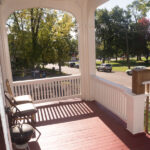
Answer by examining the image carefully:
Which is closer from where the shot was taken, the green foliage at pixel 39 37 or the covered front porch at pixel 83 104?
the covered front porch at pixel 83 104

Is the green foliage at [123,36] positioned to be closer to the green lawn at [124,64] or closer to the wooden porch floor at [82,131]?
the green lawn at [124,64]

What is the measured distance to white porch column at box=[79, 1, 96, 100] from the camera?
393 centimetres

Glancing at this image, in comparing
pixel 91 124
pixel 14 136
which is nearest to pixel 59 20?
pixel 91 124

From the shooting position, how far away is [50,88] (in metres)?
4.19

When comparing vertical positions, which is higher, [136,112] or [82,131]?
[136,112]

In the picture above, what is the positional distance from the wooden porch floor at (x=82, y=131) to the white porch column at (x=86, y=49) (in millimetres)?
702

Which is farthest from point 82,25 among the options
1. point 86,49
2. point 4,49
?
point 4,49

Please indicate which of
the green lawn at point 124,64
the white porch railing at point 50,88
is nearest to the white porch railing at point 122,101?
the white porch railing at point 50,88

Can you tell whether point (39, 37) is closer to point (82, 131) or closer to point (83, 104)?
point (83, 104)

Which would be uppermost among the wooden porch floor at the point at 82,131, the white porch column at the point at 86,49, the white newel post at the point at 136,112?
the white porch column at the point at 86,49

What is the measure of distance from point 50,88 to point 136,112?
2.52 metres

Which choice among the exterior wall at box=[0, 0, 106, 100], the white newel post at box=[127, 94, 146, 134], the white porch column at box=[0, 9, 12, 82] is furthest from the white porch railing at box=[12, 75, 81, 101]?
the white newel post at box=[127, 94, 146, 134]

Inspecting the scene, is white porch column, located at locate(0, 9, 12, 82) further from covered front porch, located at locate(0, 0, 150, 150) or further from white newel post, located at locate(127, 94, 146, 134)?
white newel post, located at locate(127, 94, 146, 134)

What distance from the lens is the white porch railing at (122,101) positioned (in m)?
2.37
